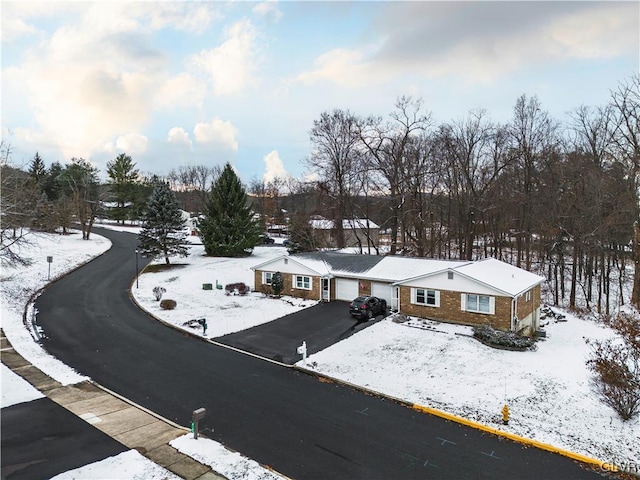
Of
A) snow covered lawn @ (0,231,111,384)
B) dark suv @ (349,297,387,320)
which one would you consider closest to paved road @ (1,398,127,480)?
snow covered lawn @ (0,231,111,384)

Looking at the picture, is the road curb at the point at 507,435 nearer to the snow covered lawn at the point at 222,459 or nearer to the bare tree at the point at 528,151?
the snow covered lawn at the point at 222,459

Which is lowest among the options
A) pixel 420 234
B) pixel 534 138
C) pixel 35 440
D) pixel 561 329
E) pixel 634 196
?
pixel 561 329

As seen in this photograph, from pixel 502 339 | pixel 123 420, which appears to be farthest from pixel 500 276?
pixel 123 420

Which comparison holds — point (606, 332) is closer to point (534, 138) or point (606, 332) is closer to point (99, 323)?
point (534, 138)

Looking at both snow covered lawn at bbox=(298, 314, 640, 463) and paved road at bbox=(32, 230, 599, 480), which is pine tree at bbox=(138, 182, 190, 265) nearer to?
paved road at bbox=(32, 230, 599, 480)

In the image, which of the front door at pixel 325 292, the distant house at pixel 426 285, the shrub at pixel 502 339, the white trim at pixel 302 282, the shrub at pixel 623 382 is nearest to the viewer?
the shrub at pixel 623 382

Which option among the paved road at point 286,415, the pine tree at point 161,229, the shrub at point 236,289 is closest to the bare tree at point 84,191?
the pine tree at point 161,229

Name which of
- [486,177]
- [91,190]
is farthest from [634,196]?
[91,190]
